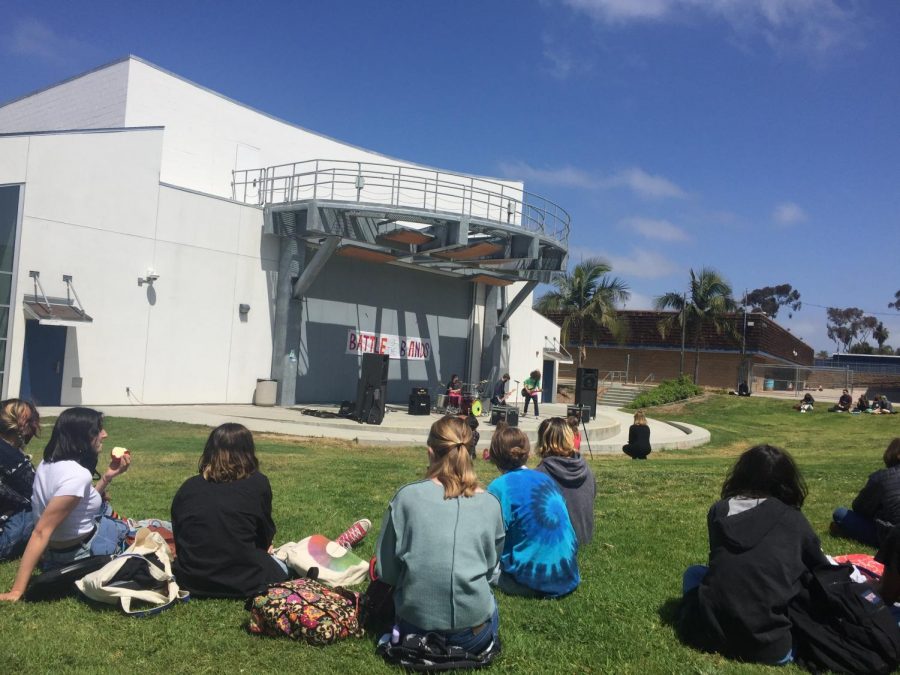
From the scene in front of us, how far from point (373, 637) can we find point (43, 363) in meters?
17.4

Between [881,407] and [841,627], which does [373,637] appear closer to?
[841,627]

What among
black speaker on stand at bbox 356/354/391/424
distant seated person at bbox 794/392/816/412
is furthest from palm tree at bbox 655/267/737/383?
black speaker on stand at bbox 356/354/391/424

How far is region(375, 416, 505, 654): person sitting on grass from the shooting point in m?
3.92

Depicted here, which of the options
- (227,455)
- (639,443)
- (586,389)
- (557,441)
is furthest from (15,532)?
(586,389)

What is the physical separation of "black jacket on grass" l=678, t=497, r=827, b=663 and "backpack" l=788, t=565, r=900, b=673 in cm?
8

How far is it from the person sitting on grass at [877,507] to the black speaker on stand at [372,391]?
1506 centimetres

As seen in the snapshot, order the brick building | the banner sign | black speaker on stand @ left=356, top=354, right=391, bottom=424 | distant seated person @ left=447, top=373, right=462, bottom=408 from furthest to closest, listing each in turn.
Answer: the brick building → the banner sign → distant seated person @ left=447, top=373, right=462, bottom=408 → black speaker on stand @ left=356, top=354, right=391, bottom=424

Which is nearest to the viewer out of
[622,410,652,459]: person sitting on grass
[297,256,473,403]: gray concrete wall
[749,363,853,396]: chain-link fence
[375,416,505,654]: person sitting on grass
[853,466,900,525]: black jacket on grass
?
[375,416,505,654]: person sitting on grass

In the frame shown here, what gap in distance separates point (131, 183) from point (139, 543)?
17.4 metres

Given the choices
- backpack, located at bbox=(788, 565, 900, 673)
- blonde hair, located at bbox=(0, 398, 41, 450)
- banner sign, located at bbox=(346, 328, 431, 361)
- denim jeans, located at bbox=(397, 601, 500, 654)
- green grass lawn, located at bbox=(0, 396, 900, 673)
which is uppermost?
banner sign, located at bbox=(346, 328, 431, 361)

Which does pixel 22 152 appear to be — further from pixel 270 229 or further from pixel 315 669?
pixel 315 669

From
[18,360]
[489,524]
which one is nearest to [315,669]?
[489,524]

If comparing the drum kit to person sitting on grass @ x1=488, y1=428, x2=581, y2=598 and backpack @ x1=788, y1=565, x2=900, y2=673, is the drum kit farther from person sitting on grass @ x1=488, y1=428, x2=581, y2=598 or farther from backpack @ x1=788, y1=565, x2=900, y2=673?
backpack @ x1=788, y1=565, x2=900, y2=673

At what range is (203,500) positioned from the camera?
15.4 feet
